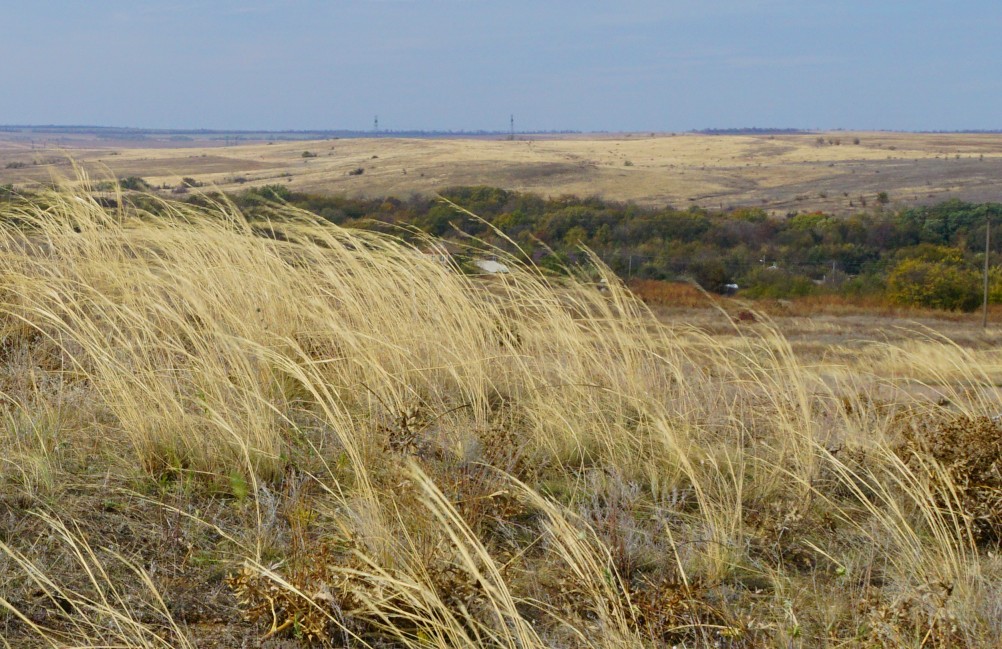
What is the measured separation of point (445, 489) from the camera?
2.58 m

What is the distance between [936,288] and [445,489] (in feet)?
95.7

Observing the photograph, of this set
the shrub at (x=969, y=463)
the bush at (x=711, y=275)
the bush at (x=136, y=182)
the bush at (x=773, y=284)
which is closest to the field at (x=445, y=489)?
the shrub at (x=969, y=463)

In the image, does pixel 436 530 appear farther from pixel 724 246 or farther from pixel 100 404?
pixel 724 246

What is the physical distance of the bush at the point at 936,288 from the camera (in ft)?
93.1

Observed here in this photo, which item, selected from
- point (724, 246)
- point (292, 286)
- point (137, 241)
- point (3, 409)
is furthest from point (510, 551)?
point (724, 246)

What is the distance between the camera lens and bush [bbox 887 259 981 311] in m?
28.4

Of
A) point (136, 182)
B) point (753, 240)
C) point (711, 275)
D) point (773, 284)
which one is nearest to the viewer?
point (136, 182)

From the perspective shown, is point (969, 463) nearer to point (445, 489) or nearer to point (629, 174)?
point (445, 489)

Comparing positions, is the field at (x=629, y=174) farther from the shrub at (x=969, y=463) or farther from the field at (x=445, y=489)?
the shrub at (x=969, y=463)

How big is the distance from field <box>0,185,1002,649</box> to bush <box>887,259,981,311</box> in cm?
2630

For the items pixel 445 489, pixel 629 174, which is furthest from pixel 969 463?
pixel 629 174

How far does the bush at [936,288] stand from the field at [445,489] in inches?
1035

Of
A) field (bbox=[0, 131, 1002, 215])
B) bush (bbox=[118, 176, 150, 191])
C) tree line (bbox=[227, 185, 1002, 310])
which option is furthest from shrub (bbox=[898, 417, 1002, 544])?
field (bbox=[0, 131, 1002, 215])

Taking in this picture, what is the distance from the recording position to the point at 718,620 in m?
2.22
